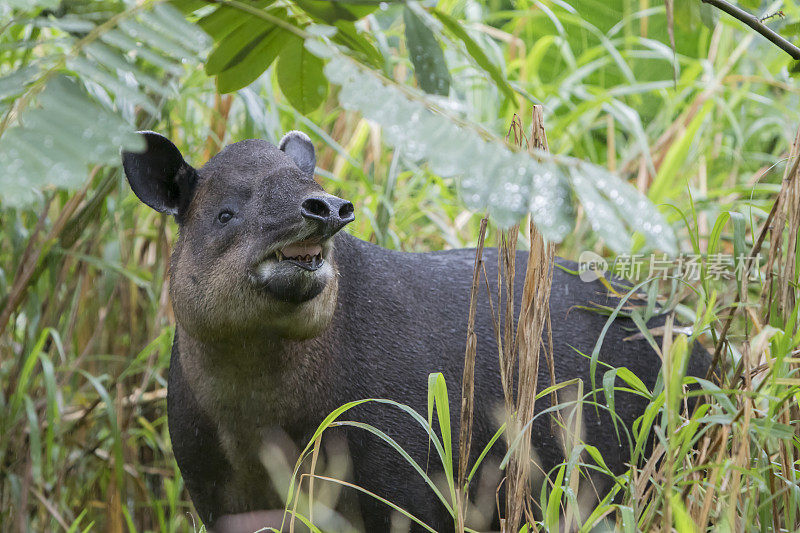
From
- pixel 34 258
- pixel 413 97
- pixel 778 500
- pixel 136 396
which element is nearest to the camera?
pixel 413 97

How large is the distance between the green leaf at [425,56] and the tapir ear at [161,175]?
38.9 inches

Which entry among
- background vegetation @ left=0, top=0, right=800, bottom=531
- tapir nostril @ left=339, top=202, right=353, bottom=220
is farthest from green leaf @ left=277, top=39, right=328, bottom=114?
tapir nostril @ left=339, top=202, right=353, bottom=220

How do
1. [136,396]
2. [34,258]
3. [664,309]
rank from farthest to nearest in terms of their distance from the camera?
[136,396]
[34,258]
[664,309]

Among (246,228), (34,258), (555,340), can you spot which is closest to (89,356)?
(34,258)

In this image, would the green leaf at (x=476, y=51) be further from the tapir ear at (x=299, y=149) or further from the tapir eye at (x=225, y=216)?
the tapir ear at (x=299, y=149)

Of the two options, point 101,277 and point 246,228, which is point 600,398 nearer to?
point 246,228

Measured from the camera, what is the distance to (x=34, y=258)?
3.17m

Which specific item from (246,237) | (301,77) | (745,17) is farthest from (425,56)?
(246,237)

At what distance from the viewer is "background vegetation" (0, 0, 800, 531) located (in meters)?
1.28

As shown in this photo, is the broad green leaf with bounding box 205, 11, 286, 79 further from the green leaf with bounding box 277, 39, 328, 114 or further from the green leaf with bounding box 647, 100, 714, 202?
the green leaf with bounding box 647, 100, 714, 202

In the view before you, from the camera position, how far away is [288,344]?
2.44m

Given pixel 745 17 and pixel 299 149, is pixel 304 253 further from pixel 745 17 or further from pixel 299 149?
pixel 745 17

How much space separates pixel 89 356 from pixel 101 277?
0.35m

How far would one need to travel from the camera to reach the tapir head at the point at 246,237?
85.8 inches
